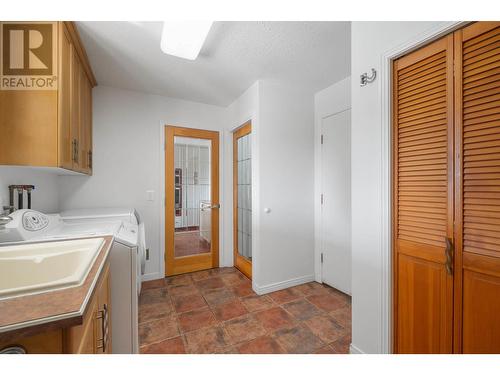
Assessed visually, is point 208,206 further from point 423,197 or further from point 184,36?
point 423,197

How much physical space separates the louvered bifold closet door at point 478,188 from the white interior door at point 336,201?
1.35m

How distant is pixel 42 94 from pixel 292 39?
179 centimetres

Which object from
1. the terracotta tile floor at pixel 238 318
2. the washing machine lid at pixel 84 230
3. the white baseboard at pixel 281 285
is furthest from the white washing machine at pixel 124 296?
the white baseboard at pixel 281 285

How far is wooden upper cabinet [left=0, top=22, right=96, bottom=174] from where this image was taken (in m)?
1.29

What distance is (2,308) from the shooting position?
0.63m

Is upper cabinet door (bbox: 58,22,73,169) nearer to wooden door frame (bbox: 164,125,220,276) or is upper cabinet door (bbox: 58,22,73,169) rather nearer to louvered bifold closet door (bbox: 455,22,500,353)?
wooden door frame (bbox: 164,125,220,276)

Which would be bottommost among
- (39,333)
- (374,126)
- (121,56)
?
(39,333)

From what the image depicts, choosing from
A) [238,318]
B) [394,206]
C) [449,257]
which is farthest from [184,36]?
[238,318]

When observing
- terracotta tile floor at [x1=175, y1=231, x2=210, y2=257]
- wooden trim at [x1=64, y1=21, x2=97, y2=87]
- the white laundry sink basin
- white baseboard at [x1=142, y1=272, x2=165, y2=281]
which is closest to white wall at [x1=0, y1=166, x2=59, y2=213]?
the white laundry sink basin

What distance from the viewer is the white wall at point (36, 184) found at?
1485 mm

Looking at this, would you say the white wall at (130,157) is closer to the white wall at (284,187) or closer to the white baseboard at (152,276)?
the white baseboard at (152,276)

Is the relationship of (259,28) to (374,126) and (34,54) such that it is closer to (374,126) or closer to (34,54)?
(374,126)

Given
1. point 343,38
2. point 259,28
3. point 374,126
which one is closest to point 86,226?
point 259,28

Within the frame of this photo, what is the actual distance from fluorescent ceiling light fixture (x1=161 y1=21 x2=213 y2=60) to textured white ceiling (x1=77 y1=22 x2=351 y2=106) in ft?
0.40
